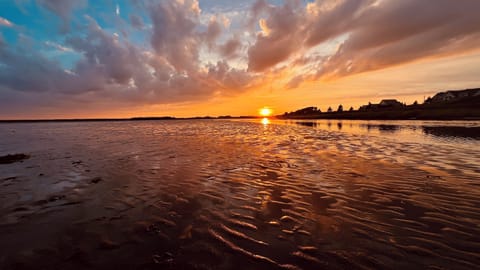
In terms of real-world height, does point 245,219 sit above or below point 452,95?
below

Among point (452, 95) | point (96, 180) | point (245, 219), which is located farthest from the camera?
point (452, 95)

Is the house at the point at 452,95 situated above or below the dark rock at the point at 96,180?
above

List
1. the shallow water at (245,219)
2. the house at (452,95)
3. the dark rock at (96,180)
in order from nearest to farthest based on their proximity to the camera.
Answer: the shallow water at (245,219), the dark rock at (96,180), the house at (452,95)

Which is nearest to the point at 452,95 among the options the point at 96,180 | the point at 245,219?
the point at 245,219

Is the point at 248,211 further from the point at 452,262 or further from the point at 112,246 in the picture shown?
the point at 452,262

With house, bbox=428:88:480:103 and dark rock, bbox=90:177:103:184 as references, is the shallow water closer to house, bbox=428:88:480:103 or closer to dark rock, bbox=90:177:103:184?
dark rock, bbox=90:177:103:184

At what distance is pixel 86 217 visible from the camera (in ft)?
22.6

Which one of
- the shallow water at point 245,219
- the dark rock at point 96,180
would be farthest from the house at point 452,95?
the dark rock at point 96,180

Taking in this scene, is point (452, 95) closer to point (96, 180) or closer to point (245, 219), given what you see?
point (245, 219)

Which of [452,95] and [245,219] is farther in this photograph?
[452,95]

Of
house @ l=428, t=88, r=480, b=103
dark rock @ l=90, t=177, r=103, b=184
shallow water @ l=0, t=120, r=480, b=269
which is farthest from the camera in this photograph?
house @ l=428, t=88, r=480, b=103

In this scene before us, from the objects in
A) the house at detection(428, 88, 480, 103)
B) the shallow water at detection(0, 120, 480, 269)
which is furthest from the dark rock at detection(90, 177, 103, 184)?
the house at detection(428, 88, 480, 103)

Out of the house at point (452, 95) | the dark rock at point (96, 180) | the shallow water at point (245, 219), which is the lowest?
the shallow water at point (245, 219)

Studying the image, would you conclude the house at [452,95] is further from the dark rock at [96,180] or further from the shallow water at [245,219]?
the dark rock at [96,180]
